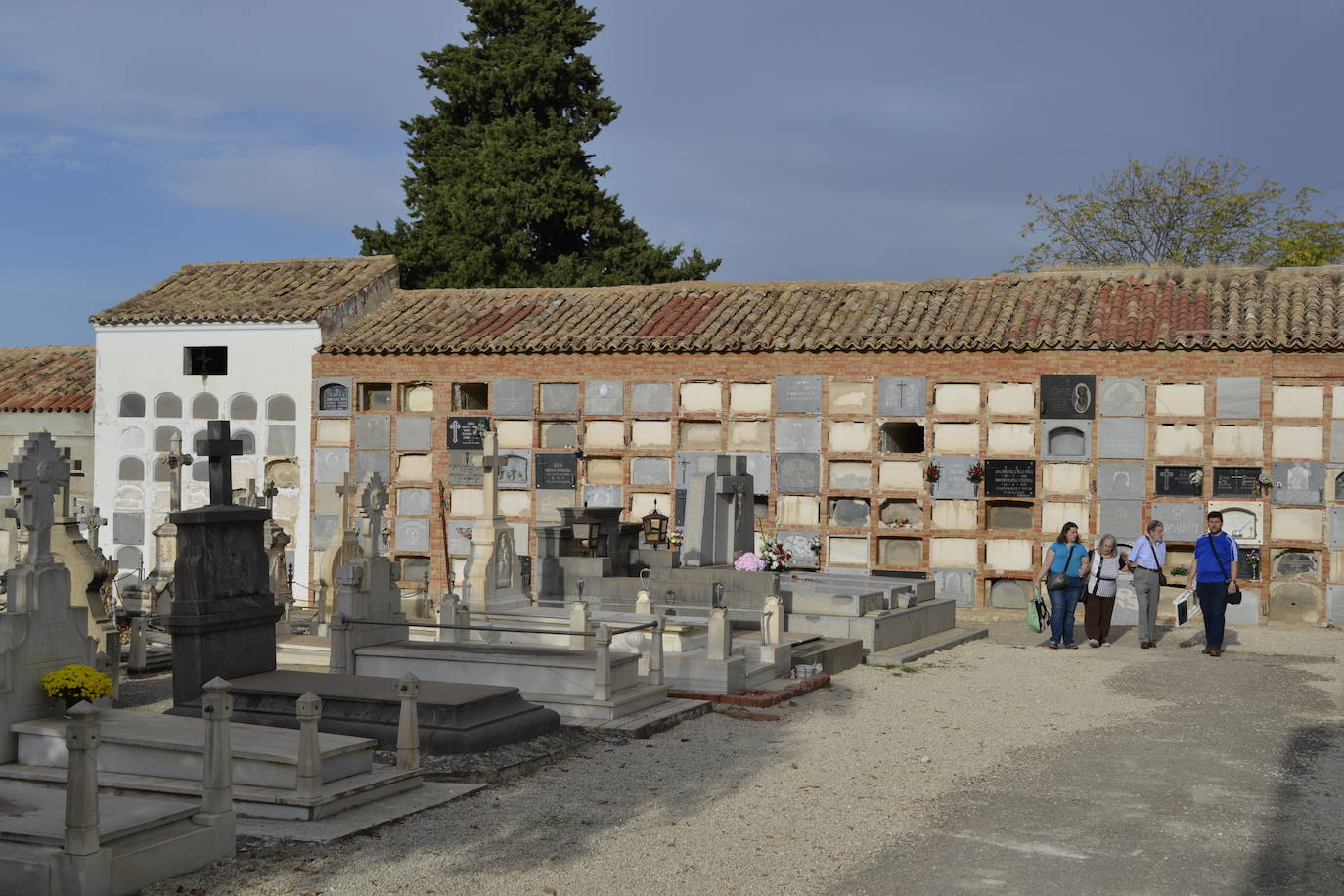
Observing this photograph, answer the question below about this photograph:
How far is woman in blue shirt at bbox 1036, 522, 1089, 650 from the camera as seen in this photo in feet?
52.0

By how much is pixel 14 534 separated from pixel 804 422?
10812mm

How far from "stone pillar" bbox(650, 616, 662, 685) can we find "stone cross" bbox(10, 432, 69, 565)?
4827 millimetres

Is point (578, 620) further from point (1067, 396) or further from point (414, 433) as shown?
point (414, 433)

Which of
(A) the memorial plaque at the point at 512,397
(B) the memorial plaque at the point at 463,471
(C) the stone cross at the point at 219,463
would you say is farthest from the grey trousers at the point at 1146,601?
(B) the memorial plaque at the point at 463,471

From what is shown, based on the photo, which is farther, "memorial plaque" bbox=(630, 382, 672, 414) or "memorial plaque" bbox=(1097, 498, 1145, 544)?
"memorial plaque" bbox=(630, 382, 672, 414)

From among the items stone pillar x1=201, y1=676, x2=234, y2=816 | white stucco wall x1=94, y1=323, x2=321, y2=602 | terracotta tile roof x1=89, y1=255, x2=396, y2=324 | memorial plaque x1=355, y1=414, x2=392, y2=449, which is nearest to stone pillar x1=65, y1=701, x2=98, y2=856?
stone pillar x1=201, y1=676, x2=234, y2=816

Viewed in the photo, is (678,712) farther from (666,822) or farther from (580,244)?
(580,244)

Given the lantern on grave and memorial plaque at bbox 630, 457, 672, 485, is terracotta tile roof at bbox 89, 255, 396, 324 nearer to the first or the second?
memorial plaque at bbox 630, 457, 672, 485

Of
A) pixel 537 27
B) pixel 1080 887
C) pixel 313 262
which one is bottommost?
pixel 1080 887

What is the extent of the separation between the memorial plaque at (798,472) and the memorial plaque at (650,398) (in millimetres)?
1948

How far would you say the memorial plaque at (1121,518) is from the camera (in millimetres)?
19516

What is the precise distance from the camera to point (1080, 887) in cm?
679

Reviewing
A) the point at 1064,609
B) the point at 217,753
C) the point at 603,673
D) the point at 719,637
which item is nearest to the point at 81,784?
the point at 217,753

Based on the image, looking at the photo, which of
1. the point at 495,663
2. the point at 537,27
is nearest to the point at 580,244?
the point at 537,27
